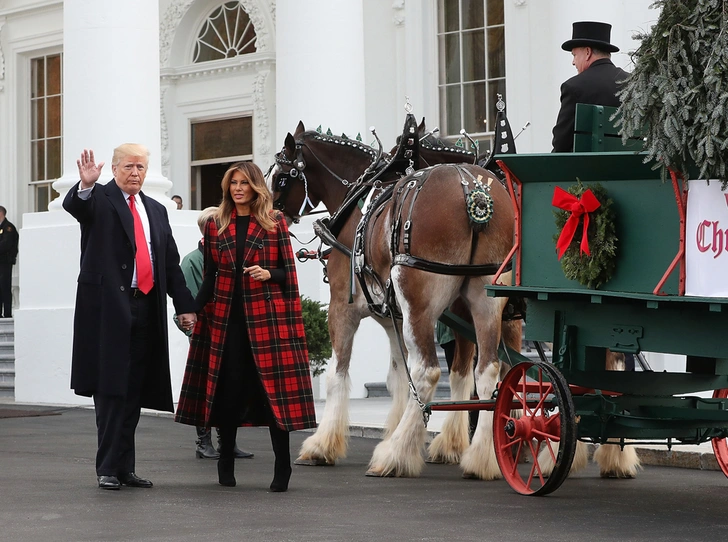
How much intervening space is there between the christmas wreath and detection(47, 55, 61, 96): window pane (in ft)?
50.4

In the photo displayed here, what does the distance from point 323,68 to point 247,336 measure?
787 centimetres

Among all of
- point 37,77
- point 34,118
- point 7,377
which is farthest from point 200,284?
point 37,77

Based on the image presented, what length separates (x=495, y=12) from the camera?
1695 cm

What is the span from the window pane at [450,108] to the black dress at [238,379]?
1016cm

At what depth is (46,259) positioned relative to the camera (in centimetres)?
1474

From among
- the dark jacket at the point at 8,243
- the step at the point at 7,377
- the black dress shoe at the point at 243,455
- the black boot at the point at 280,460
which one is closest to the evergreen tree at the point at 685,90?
the black boot at the point at 280,460

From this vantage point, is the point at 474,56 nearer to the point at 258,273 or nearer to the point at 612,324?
the point at 258,273

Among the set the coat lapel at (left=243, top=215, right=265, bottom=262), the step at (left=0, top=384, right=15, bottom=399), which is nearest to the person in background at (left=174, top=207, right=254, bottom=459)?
the coat lapel at (left=243, top=215, right=265, bottom=262)

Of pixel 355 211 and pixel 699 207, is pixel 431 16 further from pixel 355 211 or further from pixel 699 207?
pixel 699 207

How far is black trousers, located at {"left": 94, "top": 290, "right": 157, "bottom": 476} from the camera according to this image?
24.0ft

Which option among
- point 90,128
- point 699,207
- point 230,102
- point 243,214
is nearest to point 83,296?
point 243,214

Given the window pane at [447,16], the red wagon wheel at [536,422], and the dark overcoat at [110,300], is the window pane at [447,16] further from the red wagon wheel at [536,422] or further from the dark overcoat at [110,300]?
the red wagon wheel at [536,422]

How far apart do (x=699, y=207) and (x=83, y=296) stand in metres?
3.40

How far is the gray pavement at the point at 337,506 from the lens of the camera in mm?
5773
